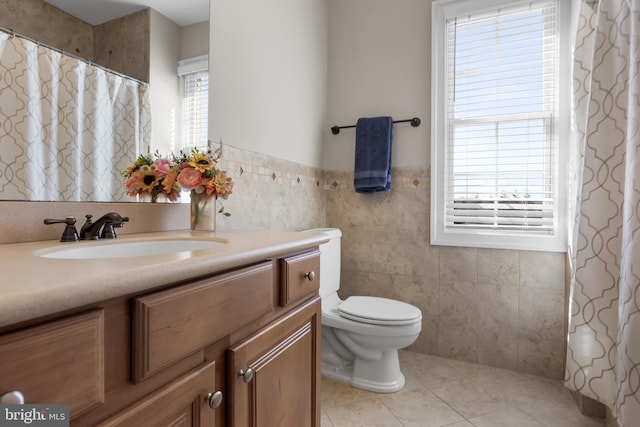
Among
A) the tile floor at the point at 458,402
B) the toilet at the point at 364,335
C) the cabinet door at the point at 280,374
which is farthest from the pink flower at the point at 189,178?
the tile floor at the point at 458,402

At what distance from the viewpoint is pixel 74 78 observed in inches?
41.3

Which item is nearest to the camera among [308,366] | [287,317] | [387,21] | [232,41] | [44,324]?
[44,324]

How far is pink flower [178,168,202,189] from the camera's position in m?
1.26

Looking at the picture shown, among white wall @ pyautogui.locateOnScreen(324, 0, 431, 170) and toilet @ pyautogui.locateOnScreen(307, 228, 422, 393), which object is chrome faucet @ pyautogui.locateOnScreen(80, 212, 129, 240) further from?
white wall @ pyautogui.locateOnScreen(324, 0, 431, 170)

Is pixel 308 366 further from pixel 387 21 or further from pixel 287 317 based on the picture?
pixel 387 21

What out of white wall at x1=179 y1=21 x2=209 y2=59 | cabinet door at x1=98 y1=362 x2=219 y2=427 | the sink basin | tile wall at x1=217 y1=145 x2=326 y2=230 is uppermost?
white wall at x1=179 y1=21 x2=209 y2=59

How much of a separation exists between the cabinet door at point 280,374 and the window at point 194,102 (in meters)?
0.82

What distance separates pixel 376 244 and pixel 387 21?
154 centimetres

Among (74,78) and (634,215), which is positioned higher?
(74,78)

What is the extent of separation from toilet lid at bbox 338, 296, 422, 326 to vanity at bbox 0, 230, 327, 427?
78cm

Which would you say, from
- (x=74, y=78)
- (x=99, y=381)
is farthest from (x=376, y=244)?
(x=99, y=381)

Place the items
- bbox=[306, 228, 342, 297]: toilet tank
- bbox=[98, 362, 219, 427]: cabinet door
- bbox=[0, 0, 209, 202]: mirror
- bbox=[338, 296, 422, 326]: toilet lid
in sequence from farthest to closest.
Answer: bbox=[306, 228, 342, 297]: toilet tank < bbox=[338, 296, 422, 326]: toilet lid < bbox=[0, 0, 209, 202]: mirror < bbox=[98, 362, 219, 427]: cabinet door

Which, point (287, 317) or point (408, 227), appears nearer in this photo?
point (287, 317)

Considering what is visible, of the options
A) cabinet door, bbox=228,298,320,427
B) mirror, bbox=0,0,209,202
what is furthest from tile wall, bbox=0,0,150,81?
cabinet door, bbox=228,298,320,427
